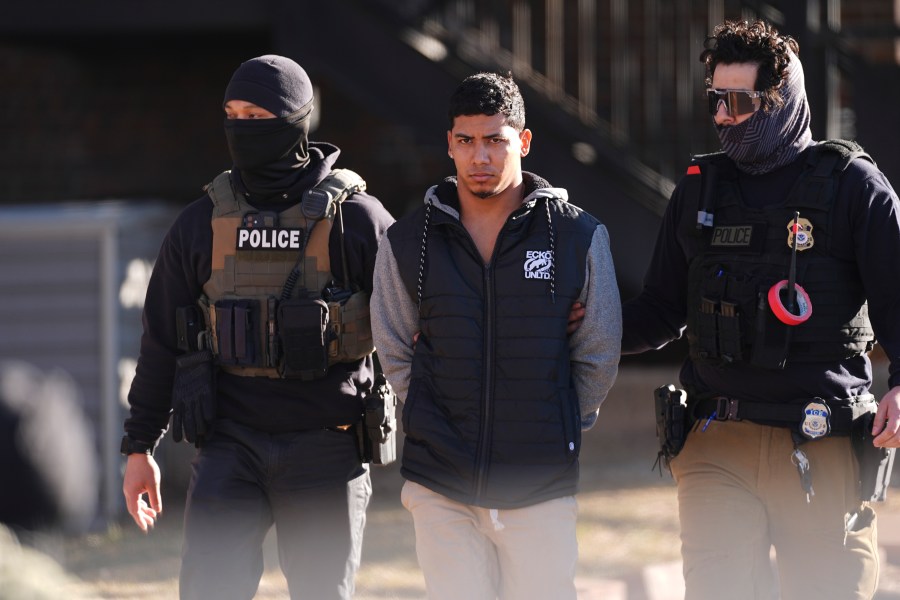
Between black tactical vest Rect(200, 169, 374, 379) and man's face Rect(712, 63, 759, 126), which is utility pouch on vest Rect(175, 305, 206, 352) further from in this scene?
man's face Rect(712, 63, 759, 126)

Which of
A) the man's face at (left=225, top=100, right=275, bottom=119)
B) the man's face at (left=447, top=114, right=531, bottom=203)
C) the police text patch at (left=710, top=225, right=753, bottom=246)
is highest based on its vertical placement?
the man's face at (left=225, top=100, right=275, bottom=119)

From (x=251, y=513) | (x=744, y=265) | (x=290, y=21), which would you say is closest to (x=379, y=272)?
(x=251, y=513)

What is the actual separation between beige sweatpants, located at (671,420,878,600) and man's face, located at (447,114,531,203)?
993mm

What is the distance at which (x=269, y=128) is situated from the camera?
3.90m

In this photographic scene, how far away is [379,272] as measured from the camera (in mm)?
3752

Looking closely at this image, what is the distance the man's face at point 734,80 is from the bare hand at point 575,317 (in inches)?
27.5

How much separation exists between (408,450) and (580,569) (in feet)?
8.59

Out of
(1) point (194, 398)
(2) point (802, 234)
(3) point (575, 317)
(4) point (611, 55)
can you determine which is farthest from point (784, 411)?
(4) point (611, 55)

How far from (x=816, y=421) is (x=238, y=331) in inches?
66.0

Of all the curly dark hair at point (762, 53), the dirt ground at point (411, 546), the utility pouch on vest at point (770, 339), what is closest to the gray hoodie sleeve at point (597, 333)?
the utility pouch on vest at point (770, 339)

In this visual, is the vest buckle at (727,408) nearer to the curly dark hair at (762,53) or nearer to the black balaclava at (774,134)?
the black balaclava at (774,134)

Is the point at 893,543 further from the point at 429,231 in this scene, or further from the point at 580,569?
the point at 429,231

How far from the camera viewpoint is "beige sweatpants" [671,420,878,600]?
365 centimetres

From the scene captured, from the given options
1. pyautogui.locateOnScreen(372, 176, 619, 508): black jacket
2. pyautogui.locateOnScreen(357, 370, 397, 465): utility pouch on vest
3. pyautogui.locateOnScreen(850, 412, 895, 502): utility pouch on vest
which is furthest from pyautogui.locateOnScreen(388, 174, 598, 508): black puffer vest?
pyautogui.locateOnScreen(850, 412, 895, 502): utility pouch on vest
